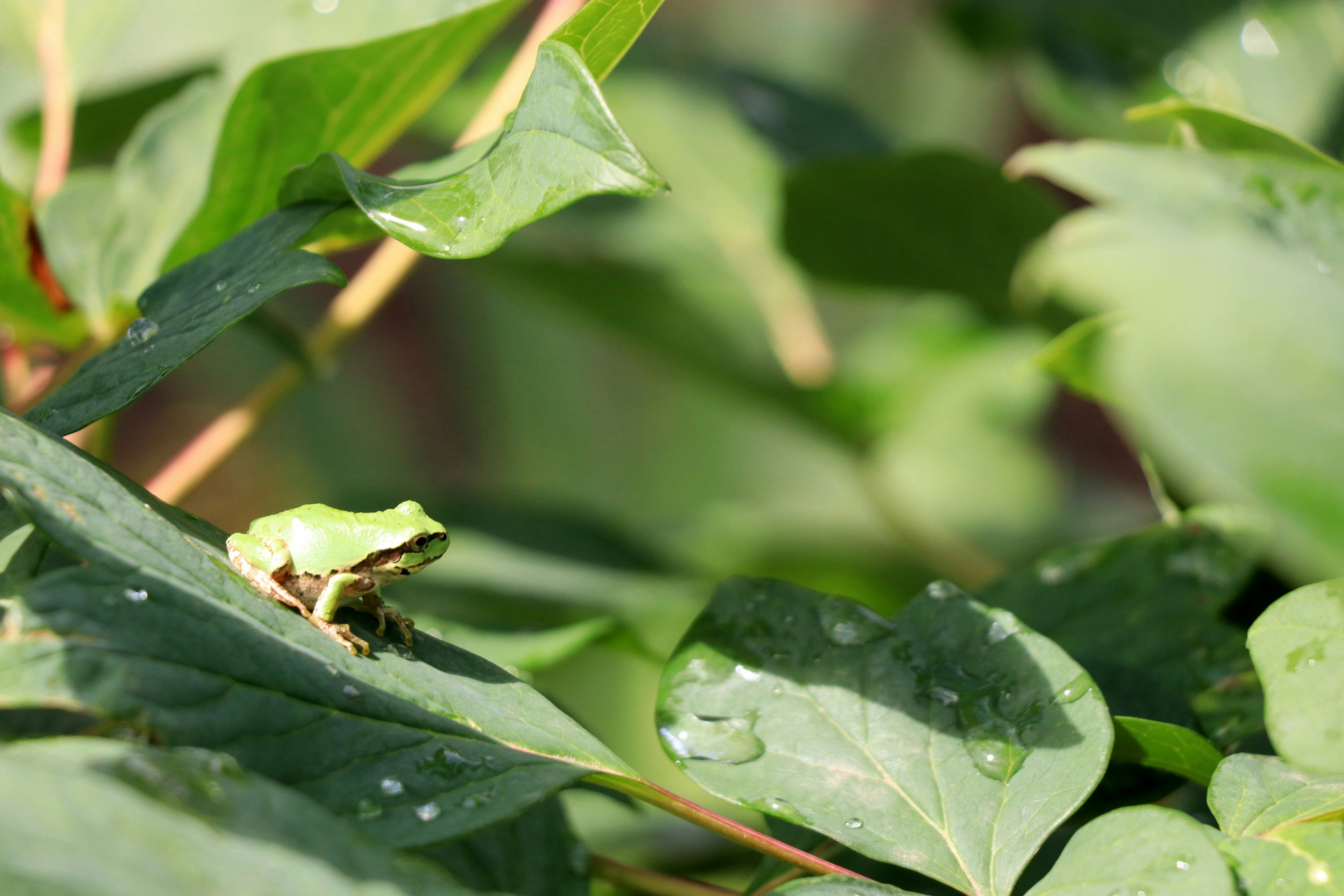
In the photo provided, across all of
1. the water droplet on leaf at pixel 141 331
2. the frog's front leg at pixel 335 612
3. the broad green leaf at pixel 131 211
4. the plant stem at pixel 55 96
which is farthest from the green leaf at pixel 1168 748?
the plant stem at pixel 55 96

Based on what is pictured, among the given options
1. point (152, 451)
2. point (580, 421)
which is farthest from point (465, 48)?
point (152, 451)

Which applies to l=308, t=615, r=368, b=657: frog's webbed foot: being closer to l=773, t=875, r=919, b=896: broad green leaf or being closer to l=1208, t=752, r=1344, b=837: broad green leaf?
l=773, t=875, r=919, b=896: broad green leaf

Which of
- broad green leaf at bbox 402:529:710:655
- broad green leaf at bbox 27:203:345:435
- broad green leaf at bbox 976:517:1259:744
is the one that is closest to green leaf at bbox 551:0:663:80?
broad green leaf at bbox 27:203:345:435

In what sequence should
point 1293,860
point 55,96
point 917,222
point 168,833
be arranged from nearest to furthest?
point 168,833 < point 1293,860 < point 55,96 < point 917,222

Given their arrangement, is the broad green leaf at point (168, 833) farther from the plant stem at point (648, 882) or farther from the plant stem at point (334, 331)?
the plant stem at point (334, 331)

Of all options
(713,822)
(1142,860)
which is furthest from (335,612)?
(1142,860)

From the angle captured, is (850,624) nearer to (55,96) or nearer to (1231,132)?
(1231,132)
